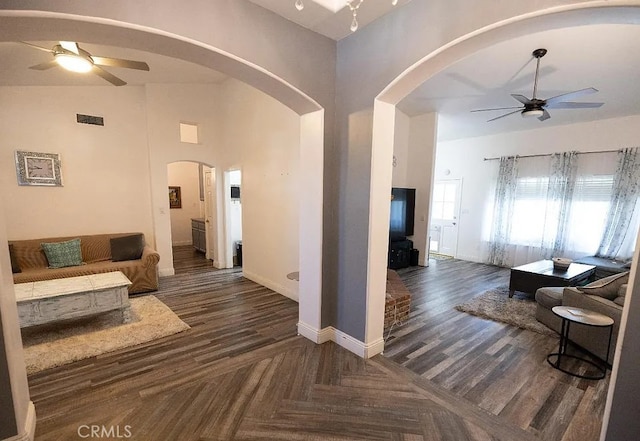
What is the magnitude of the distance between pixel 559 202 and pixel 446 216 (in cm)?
234

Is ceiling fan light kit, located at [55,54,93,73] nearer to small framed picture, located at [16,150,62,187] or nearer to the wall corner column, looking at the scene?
the wall corner column

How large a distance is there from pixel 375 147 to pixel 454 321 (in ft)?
7.82

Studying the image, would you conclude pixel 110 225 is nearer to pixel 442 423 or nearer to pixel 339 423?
pixel 339 423

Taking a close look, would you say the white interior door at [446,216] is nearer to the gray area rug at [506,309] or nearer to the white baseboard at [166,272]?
→ the gray area rug at [506,309]

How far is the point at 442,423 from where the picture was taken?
1820mm

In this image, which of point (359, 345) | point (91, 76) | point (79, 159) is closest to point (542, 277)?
point (359, 345)

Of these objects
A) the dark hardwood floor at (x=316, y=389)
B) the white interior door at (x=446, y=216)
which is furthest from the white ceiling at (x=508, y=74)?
the dark hardwood floor at (x=316, y=389)

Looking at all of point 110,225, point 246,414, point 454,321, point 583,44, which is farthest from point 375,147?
point 110,225

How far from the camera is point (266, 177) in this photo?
4398 millimetres

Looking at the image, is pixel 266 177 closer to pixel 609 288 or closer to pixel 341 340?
pixel 341 340

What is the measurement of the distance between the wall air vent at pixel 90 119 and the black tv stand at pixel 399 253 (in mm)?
5636

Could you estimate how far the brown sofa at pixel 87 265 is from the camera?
3.92 meters

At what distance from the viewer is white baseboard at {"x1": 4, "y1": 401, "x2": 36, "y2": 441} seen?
1525mm

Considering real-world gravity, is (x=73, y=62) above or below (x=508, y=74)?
below
